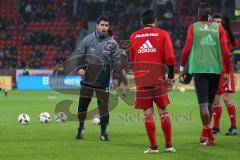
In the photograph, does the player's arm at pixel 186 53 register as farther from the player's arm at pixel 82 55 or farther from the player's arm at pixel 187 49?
the player's arm at pixel 82 55

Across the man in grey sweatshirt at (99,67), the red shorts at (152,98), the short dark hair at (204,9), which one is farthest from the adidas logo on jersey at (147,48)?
the man in grey sweatshirt at (99,67)

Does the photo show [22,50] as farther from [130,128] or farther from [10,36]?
[130,128]

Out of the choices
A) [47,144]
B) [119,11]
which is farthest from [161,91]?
[119,11]

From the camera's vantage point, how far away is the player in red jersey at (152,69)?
34.3ft

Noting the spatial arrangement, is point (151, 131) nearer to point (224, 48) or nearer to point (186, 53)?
point (186, 53)

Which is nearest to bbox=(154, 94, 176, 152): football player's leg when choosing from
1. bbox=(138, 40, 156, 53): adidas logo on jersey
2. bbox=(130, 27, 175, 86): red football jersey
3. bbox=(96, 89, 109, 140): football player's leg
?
bbox=(130, 27, 175, 86): red football jersey

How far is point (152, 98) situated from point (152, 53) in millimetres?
763

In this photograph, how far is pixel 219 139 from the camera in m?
12.6

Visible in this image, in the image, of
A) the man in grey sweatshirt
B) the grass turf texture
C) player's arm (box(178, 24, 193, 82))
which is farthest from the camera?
the man in grey sweatshirt

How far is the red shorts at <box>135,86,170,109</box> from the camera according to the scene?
10.6 meters

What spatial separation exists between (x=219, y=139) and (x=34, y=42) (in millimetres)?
33903

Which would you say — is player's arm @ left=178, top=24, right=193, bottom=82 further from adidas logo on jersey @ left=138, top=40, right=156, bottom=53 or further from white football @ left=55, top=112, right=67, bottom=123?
white football @ left=55, top=112, right=67, bottom=123

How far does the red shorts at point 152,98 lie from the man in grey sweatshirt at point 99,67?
196 centimetres

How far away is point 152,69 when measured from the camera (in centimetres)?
1069
